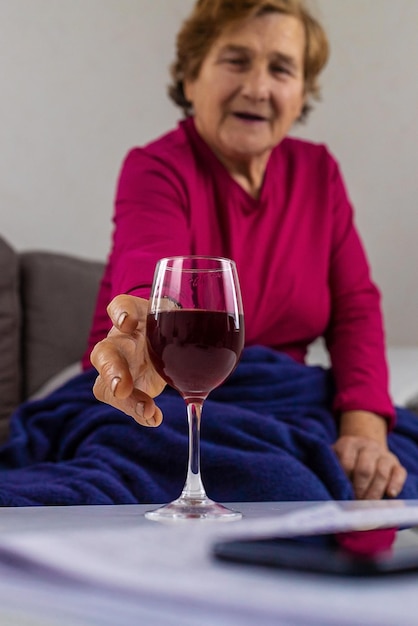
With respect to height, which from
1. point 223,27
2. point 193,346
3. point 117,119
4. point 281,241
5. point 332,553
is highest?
point 117,119

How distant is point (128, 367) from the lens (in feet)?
2.62

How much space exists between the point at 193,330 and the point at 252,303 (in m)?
0.82

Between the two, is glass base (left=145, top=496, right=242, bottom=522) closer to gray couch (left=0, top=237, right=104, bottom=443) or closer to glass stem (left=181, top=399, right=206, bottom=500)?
glass stem (left=181, top=399, right=206, bottom=500)

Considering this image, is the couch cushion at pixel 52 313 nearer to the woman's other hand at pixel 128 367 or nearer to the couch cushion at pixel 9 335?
the couch cushion at pixel 9 335

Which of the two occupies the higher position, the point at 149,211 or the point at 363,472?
the point at 149,211

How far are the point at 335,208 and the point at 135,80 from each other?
4.23 feet

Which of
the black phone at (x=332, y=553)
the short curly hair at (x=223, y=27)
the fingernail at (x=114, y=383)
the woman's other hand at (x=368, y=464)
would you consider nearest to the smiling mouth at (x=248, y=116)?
the short curly hair at (x=223, y=27)

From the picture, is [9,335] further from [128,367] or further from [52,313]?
[128,367]

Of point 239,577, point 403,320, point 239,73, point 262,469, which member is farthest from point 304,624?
point 403,320

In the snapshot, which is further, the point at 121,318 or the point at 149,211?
the point at 149,211

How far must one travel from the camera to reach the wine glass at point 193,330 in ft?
2.34

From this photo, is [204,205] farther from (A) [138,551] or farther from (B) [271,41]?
(A) [138,551]

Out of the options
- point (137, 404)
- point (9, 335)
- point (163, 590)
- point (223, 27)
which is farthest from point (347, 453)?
point (9, 335)

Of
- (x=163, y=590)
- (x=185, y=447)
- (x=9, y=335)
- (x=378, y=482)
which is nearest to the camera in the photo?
(x=163, y=590)
